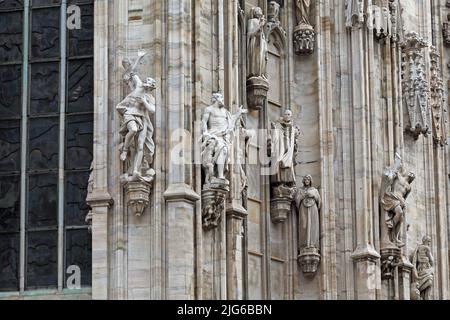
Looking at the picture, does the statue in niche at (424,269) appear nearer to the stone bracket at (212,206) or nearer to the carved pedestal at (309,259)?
the carved pedestal at (309,259)

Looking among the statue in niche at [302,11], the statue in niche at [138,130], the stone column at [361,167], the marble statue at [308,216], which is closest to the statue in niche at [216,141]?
the statue in niche at [138,130]

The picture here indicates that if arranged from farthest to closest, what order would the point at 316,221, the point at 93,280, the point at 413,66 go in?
the point at 413,66
the point at 316,221
the point at 93,280

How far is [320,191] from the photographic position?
1588 inches

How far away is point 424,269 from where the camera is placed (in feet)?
143

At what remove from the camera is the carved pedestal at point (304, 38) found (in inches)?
1609

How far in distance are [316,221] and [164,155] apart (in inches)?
204

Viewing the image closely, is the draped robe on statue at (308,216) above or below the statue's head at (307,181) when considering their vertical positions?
below

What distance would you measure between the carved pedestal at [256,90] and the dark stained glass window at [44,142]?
10.6 feet

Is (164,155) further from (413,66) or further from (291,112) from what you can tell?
(413,66)

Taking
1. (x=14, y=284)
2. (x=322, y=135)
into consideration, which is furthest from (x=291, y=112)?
(x=14, y=284)

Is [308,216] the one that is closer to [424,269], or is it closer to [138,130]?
[424,269]

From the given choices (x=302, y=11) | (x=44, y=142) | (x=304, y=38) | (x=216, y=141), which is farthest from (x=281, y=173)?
(x=44, y=142)

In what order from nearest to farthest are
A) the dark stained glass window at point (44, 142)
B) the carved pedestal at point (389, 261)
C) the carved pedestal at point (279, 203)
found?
1. the dark stained glass window at point (44, 142)
2. the carved pedestal at point (279, 203)
3. the carved pedestal at point (389, 261)

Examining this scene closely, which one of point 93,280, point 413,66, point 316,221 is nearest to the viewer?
point 93,280
